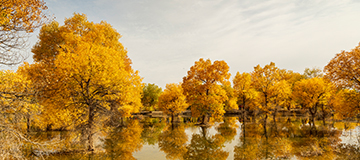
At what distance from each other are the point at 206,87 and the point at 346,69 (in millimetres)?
18065

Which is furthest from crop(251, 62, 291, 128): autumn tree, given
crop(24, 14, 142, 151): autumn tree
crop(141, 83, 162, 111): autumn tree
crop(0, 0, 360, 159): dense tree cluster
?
crop(141, 83, 162, 111): autumn tree

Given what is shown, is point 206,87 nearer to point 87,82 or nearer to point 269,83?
point 269,83

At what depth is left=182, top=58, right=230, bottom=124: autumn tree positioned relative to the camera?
31719 millimetres

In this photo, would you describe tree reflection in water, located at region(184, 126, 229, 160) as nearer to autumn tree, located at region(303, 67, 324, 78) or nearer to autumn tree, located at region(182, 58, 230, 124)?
autumn tree, located at region(182, 58, 230, 124)

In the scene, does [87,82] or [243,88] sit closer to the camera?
[87,82]

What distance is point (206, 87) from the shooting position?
32531mm

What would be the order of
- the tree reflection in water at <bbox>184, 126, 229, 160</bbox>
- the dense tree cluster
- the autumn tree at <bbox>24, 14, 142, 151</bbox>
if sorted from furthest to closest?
the autumn tree at <bbox>24, 14, 142, 151</bbox> < the tree reflection in water at <bbox>184, 126, 229, 160</bbox> < the dense tree cluster

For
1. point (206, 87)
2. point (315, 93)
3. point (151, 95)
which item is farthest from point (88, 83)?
point (151, 95)

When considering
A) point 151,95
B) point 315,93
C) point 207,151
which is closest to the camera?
point 207,151

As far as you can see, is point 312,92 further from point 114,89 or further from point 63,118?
point 63,118

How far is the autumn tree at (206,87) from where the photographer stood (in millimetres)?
31719

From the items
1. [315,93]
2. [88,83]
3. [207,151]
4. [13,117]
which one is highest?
[88,83]

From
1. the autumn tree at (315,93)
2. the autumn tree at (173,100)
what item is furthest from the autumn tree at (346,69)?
the autumn tree at (173,100)

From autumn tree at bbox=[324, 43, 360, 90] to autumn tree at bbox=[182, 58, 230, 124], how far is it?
47.8 ft
